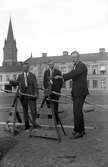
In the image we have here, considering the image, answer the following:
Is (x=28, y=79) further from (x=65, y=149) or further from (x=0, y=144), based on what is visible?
(x=65, y=149)

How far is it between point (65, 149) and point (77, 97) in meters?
1.44

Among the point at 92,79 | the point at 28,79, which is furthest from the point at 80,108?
the point at 92,79

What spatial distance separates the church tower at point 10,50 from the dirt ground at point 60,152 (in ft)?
395

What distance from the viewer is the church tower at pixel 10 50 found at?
125 meters

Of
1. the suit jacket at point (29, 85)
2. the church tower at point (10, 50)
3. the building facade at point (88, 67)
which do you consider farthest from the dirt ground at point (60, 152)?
Result: the church tower at point (10, 50)

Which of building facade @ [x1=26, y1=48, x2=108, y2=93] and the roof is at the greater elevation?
the roof

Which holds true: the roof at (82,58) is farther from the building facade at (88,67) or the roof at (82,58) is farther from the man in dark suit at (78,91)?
the man in dark suit at (78,91)

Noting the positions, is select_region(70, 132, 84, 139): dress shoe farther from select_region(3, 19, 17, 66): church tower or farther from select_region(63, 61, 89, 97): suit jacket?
select_region(3, 19, 17, 66): church tower

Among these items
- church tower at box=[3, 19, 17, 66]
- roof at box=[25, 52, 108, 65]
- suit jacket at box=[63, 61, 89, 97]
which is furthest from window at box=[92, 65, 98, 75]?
suit jacket at box=[63, 61, 89, 97]

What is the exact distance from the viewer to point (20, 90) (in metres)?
6.73

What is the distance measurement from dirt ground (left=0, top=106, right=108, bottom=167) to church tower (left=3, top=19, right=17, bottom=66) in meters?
120

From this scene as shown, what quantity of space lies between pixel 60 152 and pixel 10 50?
125 metres

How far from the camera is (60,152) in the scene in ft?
15.1

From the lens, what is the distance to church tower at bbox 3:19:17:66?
125 m
